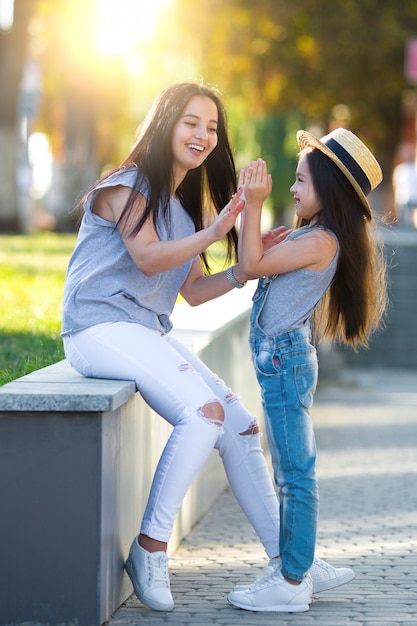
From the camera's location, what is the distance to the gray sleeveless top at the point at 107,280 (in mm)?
4719

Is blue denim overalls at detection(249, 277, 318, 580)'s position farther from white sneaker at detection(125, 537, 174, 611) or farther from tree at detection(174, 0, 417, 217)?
tree at detection(174, 0, 417, 217)

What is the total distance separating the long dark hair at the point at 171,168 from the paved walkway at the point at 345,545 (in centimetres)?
128

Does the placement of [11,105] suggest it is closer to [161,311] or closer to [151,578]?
[161,311]

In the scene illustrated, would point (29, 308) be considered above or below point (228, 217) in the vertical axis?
below

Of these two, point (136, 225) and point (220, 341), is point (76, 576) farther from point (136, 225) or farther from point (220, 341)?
point (220, 341)

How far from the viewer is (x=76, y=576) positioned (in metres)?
4.29

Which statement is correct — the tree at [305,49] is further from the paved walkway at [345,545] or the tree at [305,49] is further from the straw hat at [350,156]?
the straw hat at [350,156]

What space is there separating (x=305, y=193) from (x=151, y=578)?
1406 mm

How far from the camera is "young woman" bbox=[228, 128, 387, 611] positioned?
4.61 metres

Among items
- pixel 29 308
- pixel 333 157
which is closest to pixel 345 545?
pixel 333 157

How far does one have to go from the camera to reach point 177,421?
180 inches

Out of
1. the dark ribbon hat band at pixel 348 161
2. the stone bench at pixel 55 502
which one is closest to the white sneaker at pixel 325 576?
the stone bench at pixel 55 502

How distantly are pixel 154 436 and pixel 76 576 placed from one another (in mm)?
1194

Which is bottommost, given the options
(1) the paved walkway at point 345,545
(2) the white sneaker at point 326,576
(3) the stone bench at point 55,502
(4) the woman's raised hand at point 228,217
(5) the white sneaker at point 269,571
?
(1) the paved walkway at point 345,545
